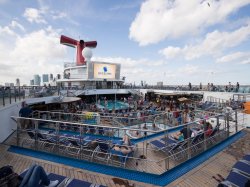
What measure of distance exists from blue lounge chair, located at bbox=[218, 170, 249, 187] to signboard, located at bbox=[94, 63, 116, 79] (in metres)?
32.6

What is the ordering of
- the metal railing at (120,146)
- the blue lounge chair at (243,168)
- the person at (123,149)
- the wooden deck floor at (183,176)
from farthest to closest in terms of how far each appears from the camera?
the person at (123,149), the metal railing at (120,146), the wooden deck floor at (183,176), the blue lounge chair at (243,168)

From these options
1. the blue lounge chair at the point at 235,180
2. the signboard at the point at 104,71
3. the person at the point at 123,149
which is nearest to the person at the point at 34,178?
the person at the point at 123,149

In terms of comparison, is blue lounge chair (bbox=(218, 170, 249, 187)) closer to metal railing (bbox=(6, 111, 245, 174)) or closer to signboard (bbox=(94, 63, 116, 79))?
metal railing (bbox=(6, 111, 245, 174))

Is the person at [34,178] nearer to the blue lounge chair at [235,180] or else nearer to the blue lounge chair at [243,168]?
the blue lounge chair at [235,180]

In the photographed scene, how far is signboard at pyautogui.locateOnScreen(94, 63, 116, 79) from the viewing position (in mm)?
35406

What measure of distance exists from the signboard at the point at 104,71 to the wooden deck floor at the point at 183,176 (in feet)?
97.5

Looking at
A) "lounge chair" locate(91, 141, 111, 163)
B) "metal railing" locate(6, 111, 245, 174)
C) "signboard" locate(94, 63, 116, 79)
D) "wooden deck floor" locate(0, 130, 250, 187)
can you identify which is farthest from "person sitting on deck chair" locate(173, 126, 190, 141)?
"signboard" locate(94, 63, 116, 79)

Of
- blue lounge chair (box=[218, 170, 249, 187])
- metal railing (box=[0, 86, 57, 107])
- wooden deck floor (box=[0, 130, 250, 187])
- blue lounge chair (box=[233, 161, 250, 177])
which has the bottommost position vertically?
wooden deck floor (box=[0, 130, 250, 187])

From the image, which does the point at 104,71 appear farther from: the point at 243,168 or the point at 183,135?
the point at 243,168

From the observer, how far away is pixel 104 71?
119 feet

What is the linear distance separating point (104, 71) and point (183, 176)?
32.5 m

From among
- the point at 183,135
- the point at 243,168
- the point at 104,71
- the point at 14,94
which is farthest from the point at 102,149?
the point at 104,71

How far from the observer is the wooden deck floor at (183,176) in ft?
14.5

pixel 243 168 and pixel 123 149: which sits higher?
pixel 123 149
